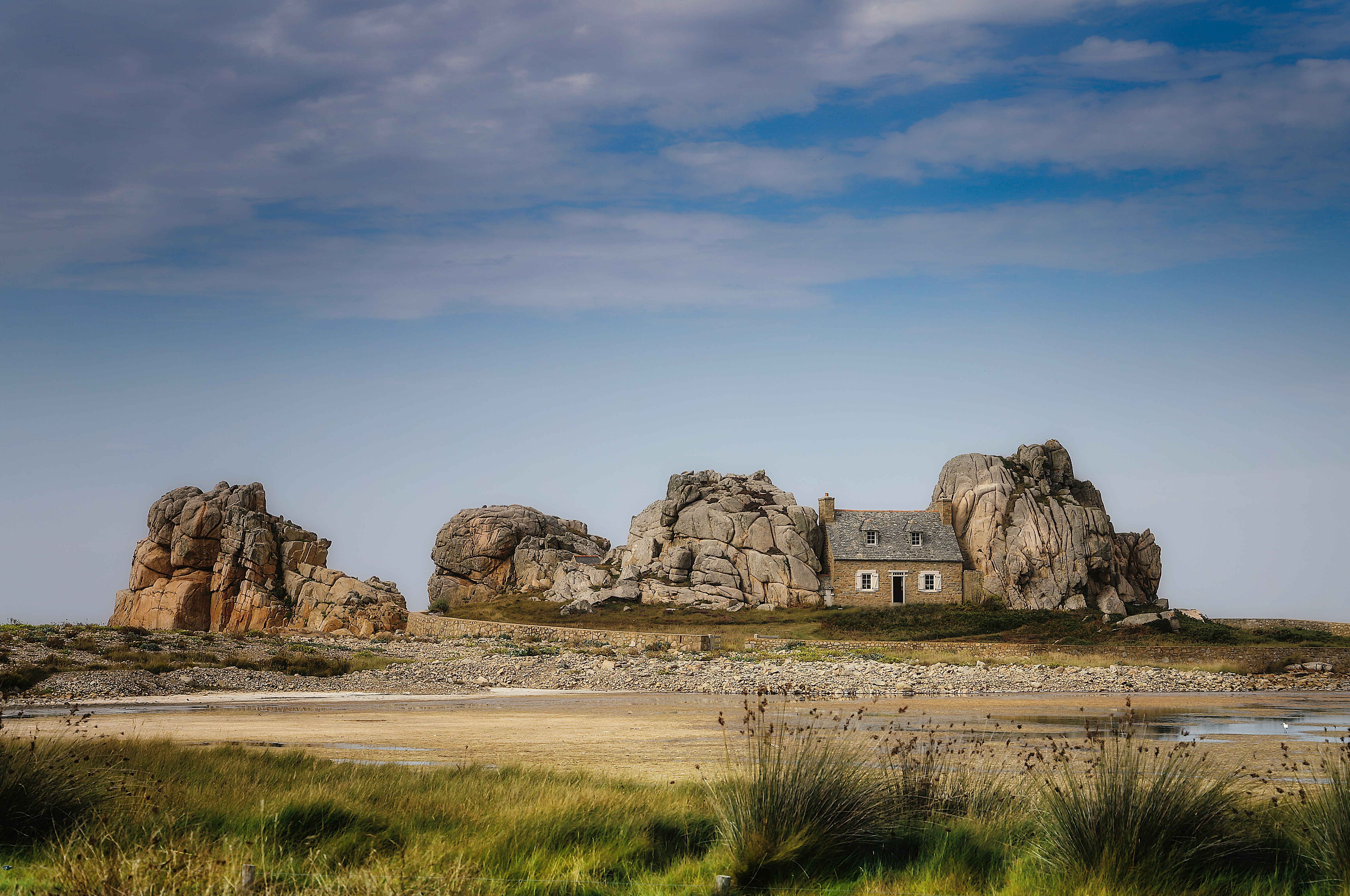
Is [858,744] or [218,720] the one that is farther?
[218,720]

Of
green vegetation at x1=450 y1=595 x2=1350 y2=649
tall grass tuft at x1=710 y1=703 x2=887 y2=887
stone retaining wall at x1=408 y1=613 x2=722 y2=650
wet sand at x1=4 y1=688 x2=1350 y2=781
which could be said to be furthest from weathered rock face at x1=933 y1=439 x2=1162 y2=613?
tall grass tuft at x1=710 y1=703 x2=887 y2=887

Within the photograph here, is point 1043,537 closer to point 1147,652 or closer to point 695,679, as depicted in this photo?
point 1147,652

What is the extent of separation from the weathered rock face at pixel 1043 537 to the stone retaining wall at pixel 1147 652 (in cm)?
1630

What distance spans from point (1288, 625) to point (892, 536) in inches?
962

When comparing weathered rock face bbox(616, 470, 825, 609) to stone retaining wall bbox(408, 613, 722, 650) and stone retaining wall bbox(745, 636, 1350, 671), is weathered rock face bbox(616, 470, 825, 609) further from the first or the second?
stone retaining wall bbox(745, 636, 1350, 671)

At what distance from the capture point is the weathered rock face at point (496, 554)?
2862 inches

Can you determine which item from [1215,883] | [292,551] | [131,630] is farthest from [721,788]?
[292,551]

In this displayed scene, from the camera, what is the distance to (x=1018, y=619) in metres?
51.4

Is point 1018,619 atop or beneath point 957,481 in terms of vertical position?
beneath

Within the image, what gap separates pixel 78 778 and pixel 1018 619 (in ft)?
156

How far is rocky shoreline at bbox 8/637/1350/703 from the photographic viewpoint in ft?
96.2

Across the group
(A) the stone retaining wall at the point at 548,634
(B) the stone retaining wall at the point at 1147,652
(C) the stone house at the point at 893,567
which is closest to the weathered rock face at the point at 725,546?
(C) the stone house at the point at 893,567

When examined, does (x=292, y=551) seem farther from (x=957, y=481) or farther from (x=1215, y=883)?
(x=1215, y=883)

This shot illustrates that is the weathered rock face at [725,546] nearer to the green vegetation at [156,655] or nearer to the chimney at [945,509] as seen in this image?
the chimney at [945,509]
